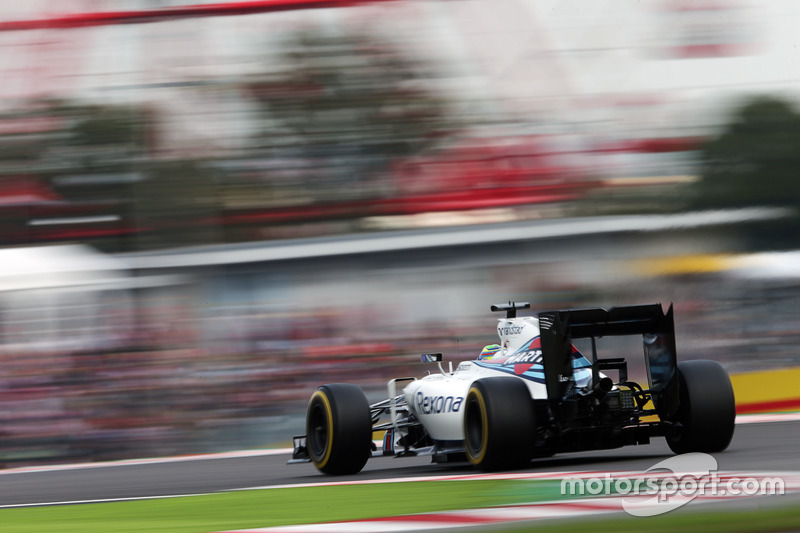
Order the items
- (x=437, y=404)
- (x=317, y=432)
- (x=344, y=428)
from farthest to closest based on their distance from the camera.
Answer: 1. (x=317, y=432)
2. (x=344, y=428)
3. (x=437, y=404)

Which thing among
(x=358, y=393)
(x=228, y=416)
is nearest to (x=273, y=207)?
(x=228, y=416)

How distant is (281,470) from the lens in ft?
35.3

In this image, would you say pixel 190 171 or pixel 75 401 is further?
pixel 190 171

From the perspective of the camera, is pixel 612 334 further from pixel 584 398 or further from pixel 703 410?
pixel 703 410

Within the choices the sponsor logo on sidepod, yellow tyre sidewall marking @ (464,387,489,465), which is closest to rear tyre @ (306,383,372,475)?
the sponsor logo on sidepod

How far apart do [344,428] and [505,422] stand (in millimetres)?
1735

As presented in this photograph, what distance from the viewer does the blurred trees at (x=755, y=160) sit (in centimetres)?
3747

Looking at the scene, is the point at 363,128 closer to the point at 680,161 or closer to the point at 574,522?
the point at 680,161

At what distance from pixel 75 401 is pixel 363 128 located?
11.1 metres

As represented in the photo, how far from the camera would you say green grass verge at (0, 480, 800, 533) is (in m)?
4.78

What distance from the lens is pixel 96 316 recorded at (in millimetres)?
16547
